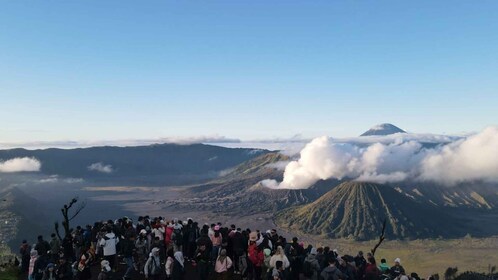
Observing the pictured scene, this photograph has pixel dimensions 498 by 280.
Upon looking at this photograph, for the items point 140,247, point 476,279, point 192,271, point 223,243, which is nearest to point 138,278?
point 140,247

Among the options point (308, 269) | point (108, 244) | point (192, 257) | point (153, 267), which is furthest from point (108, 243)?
point (308, 269)

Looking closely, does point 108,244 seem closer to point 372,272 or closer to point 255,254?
point 255,254

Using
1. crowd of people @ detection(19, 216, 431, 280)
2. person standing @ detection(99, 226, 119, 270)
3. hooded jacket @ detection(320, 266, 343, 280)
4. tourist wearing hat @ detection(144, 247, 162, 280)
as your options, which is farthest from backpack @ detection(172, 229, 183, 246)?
hooded jacket @ detection(320, 266, 343, 280)

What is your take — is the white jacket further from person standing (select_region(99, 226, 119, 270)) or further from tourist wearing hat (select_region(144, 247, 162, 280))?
tourist wearing hat (select_region(144, 247, 162, 280))

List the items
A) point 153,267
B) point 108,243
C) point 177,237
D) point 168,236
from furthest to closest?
point 177,237 → point 168,236 → point 108,243 → point 153,267

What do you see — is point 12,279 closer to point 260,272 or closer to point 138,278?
point 138,278

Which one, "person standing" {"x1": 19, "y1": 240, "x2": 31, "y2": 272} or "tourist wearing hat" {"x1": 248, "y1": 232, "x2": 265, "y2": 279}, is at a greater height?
"tourist wearing hat" {"x1": 248, "y1": 232, "x2": 265, "y2": 279}

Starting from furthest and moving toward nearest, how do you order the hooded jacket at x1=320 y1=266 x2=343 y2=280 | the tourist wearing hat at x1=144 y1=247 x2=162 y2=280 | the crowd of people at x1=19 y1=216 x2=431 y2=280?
the tourist wearing hat at x1=144 y1=247 x2=162 y2=280
the crowd of people at x1=19 y1=216 x2=431 y2=280
the hooded jacket at x1=320 y1=266 x2=343 y2=280

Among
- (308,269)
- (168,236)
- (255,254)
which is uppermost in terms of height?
(255,254)
